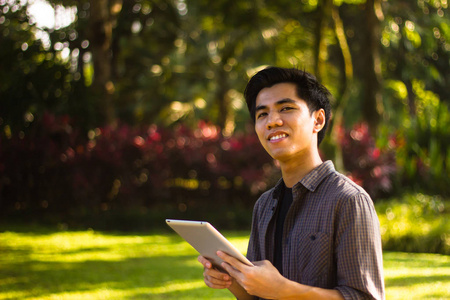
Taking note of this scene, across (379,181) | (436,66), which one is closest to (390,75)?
(436,66)

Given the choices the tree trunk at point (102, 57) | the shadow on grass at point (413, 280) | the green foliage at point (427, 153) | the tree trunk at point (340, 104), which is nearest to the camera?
the shadow on grass at point (413, 280)

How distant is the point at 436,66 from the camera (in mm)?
25094

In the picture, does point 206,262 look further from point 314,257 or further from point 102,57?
point 102,57

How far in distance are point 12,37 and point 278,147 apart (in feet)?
46.1

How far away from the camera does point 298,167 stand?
7.98 feet

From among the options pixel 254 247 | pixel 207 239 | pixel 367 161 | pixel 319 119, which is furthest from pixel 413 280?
pixel 367 161

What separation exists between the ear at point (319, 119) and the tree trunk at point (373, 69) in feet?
44.1

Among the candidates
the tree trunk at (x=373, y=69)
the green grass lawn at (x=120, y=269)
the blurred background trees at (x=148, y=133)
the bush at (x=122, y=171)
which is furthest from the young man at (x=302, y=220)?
the tree trunk at (x=373, y=69)

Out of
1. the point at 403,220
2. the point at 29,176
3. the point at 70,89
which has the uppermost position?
the point at 70,89

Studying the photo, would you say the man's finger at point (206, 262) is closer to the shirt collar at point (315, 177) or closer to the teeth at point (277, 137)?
the shirt collar at point (315, 177)

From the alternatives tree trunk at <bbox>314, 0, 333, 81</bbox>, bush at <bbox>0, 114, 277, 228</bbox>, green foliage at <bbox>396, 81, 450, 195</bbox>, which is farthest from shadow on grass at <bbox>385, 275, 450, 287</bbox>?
tree trunk at <bbox>314, 0, 333, 81</bbox>

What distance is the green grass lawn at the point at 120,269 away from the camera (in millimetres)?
6430

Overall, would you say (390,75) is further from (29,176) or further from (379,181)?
(29,176)

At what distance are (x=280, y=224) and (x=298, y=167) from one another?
25 centimetres
